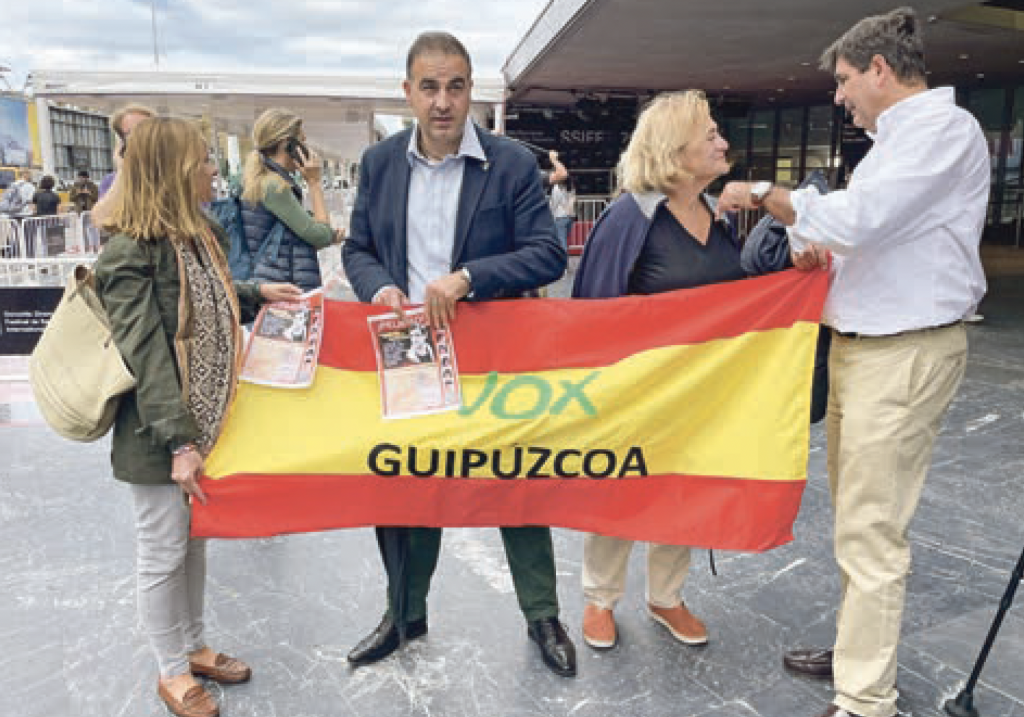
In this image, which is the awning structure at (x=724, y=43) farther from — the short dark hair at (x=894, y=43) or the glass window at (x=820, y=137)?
the short dark hair at (x=894, y=43)

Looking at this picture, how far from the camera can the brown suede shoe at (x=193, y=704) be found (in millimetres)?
2408

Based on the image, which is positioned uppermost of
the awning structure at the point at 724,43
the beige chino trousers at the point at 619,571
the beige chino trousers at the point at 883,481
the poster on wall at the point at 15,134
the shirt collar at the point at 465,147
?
the poster on wall at the point at 15,134

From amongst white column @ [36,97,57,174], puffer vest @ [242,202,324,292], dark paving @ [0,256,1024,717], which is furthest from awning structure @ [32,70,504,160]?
dark paving @ [0,256,1024,717]

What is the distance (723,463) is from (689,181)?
90 cm

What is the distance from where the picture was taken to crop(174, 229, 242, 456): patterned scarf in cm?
227

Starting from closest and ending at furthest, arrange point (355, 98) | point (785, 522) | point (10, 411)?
point (785, 522), point (10, 411), point (355, 98)

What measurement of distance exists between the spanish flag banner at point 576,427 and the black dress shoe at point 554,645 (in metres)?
0.45


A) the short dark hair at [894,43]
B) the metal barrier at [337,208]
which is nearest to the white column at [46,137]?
the metal barrier at [337,208]

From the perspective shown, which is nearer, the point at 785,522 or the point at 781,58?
the point at 785,522

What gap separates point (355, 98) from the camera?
12383 mm

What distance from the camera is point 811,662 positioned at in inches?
104

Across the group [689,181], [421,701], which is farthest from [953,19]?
[421,701]

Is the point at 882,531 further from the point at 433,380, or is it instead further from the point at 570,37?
the point at 570,37

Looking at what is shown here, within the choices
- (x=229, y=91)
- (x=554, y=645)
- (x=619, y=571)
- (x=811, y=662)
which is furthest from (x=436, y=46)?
(x=229, y=91)
